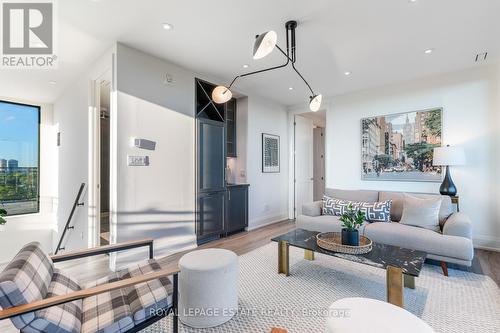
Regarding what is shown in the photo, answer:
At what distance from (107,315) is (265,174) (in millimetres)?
3987

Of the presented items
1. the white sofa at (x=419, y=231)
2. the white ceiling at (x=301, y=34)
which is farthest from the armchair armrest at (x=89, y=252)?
the white sofa at (x=419, y=231)


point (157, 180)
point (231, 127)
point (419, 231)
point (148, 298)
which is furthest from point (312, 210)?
point (148, 298)

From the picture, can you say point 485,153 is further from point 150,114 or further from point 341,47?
point 150,114

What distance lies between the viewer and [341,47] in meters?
2.99

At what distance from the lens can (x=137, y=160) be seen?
9.85 ft

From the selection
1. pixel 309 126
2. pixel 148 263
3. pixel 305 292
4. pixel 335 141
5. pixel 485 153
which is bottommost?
pixel 305 292

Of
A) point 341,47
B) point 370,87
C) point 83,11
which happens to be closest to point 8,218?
point 83,11

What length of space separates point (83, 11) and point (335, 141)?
14.5 feet

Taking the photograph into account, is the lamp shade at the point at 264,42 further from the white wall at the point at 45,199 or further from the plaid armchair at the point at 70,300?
the white wall at the point at 45,199

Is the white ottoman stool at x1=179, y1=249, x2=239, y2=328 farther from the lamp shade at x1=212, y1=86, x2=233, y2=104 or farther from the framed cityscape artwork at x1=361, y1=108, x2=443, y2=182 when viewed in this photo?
the framed cityscape artwork at x1=361, y1=108, x2=443, y2=182

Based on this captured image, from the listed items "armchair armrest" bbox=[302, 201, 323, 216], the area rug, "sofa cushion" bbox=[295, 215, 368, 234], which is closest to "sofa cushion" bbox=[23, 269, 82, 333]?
the area rug

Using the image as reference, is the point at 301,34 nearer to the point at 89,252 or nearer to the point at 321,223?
the point at 321,223

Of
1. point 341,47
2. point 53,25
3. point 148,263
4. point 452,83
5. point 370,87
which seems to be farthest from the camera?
point 370,87

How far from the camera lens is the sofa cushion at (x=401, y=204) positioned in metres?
3.13
